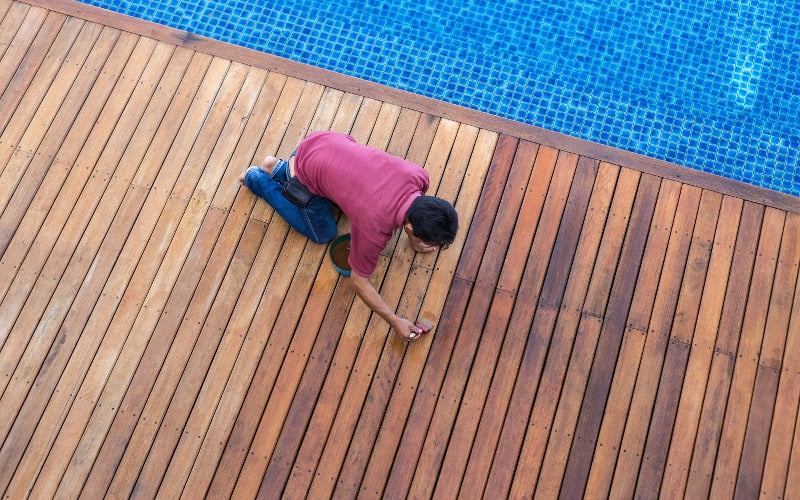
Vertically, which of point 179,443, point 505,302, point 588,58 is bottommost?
Result: point 179,443

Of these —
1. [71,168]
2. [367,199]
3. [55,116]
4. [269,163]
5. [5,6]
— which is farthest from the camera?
[5,6]

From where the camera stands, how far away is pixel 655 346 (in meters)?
2.87

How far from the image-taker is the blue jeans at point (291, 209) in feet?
9.23

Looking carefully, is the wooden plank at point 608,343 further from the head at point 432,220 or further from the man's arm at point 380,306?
the head at point 432,220

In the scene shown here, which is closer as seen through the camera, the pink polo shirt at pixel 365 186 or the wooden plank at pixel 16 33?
the pink polo shirt at pixel 365 186

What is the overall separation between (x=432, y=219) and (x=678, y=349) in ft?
4.49

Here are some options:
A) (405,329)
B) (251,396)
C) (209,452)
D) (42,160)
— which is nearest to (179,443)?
(209,452)

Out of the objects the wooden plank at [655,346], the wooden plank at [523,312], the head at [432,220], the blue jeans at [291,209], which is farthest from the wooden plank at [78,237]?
the wooden plank at [655,346]

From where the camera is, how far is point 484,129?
3193 mm

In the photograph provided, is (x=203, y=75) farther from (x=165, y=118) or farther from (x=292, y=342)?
(x=292, y=342)

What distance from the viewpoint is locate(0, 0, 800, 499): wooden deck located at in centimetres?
273

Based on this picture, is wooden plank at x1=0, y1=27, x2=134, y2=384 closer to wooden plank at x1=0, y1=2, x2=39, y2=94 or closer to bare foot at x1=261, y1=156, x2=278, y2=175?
wooden plank at x1=0, y1=2, x2=39, y2=94

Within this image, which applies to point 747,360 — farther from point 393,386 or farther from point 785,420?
point 393,386

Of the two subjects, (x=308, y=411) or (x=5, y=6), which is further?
(x=5, y=6)
